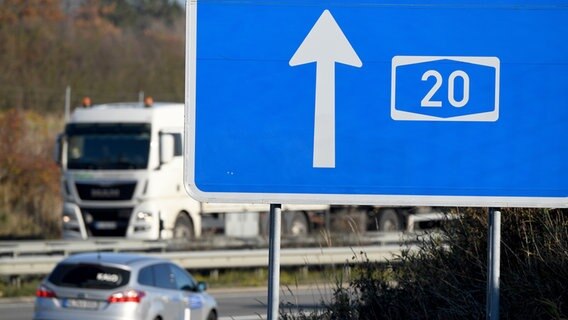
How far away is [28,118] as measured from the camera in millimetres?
47781

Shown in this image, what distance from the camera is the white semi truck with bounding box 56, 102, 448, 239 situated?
28.0 meters

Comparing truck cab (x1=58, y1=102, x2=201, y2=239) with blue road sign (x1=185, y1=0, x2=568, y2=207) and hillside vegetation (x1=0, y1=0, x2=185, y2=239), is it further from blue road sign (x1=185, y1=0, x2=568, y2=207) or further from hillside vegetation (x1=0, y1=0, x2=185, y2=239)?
blue road sign (x1=185, y1=0, x2=568, y2=207)

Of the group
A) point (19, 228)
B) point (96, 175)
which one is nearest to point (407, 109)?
point (96, 175)

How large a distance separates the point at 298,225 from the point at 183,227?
4.27m

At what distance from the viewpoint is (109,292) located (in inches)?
613

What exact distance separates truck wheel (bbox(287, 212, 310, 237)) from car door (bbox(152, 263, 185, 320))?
15074mm

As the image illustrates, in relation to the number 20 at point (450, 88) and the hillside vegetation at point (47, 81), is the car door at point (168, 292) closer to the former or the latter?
the number 20 at point (450, 88)

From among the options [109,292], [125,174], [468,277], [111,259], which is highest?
[468,277]

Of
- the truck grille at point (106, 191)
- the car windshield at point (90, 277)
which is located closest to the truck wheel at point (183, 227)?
the truck grille at point (106, 191)

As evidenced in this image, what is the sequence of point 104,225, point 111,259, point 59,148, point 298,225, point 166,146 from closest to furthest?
point 111,259 < point 166,146 < point 59,148 < point 104,225 < point 298,225

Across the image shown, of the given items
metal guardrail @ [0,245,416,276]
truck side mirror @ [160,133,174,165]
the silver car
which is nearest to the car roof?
the silver car

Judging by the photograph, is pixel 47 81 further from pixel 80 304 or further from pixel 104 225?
pixel 80 304

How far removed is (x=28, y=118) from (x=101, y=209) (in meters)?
20.1

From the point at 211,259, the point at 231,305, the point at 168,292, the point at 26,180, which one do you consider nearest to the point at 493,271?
the point at 168,292
